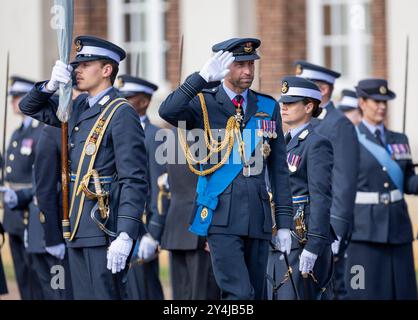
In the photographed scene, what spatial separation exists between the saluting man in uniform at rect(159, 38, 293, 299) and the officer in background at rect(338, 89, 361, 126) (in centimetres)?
457

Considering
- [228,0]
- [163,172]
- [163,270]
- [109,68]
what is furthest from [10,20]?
[109,68]

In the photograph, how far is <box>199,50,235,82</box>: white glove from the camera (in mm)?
8172

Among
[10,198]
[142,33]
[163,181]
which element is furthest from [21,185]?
[142,33]

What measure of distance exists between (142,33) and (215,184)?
861 cm

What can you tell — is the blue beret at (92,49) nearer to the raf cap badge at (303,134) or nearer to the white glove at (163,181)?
the raf cap badge at (303,134)

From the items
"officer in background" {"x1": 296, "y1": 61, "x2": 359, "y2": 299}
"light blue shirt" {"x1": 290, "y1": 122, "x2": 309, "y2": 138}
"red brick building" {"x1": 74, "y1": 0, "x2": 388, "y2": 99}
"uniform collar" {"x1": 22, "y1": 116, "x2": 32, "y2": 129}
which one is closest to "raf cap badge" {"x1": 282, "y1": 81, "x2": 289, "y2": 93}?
"light blue shirt" {"x1": 290, "y1": 122, "x2": 309, "y2": 138}

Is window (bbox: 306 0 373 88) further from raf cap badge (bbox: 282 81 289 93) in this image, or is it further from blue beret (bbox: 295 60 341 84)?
raf cap badge (bbox: 282 81 289 93)

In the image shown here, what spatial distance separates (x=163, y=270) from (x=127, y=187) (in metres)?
6.84

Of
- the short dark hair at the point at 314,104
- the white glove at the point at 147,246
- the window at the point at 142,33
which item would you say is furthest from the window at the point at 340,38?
the short dark hair at the point at 314,104

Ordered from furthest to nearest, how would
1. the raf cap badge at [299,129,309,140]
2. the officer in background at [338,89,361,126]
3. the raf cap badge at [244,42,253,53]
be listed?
the officer in background at [338,89,361,126] → the raf cap badge at [299,129,309,140] → the raf cap badge at [244,42,253,53]

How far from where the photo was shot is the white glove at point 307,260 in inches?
360

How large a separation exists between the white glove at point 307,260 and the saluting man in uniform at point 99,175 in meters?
1.26

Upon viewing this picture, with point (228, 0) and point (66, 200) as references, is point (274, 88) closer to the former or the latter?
point (228, 0)
